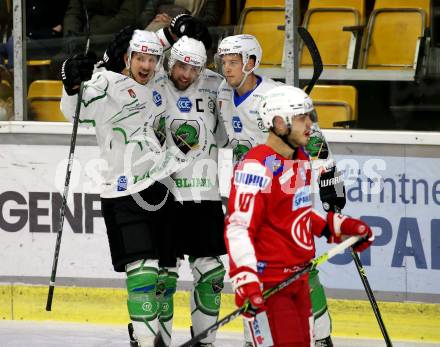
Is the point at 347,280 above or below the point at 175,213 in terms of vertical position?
below

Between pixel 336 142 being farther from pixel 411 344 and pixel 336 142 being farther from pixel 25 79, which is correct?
pixel 25 79

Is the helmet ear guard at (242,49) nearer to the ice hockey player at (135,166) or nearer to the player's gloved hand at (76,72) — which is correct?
the ice hockey player at (135,166)

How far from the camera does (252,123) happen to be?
6.29 metres

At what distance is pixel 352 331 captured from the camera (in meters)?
7.10

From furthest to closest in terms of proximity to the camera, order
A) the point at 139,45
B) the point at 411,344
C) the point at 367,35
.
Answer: the point at 367,35 → the point at 411,344 → the point at 139,45

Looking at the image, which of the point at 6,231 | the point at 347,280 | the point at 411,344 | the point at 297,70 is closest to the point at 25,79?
the point at 6,231

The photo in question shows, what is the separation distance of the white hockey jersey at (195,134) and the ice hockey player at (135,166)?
0.09m

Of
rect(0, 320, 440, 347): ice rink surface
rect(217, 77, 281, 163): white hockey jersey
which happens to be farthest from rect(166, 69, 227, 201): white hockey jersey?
rect(0, 320, 440, 347): ice rink surface

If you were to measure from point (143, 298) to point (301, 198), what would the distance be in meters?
1.30

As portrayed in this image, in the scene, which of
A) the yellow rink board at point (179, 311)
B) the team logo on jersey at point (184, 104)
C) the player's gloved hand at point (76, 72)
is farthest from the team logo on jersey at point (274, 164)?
the yellow rink board at point (179, 311)

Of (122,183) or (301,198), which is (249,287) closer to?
(301,198)

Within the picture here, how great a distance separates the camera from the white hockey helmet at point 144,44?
621cm

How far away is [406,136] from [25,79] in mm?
2240

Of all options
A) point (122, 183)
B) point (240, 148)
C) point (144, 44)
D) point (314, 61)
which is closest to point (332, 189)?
point (240, 148)
